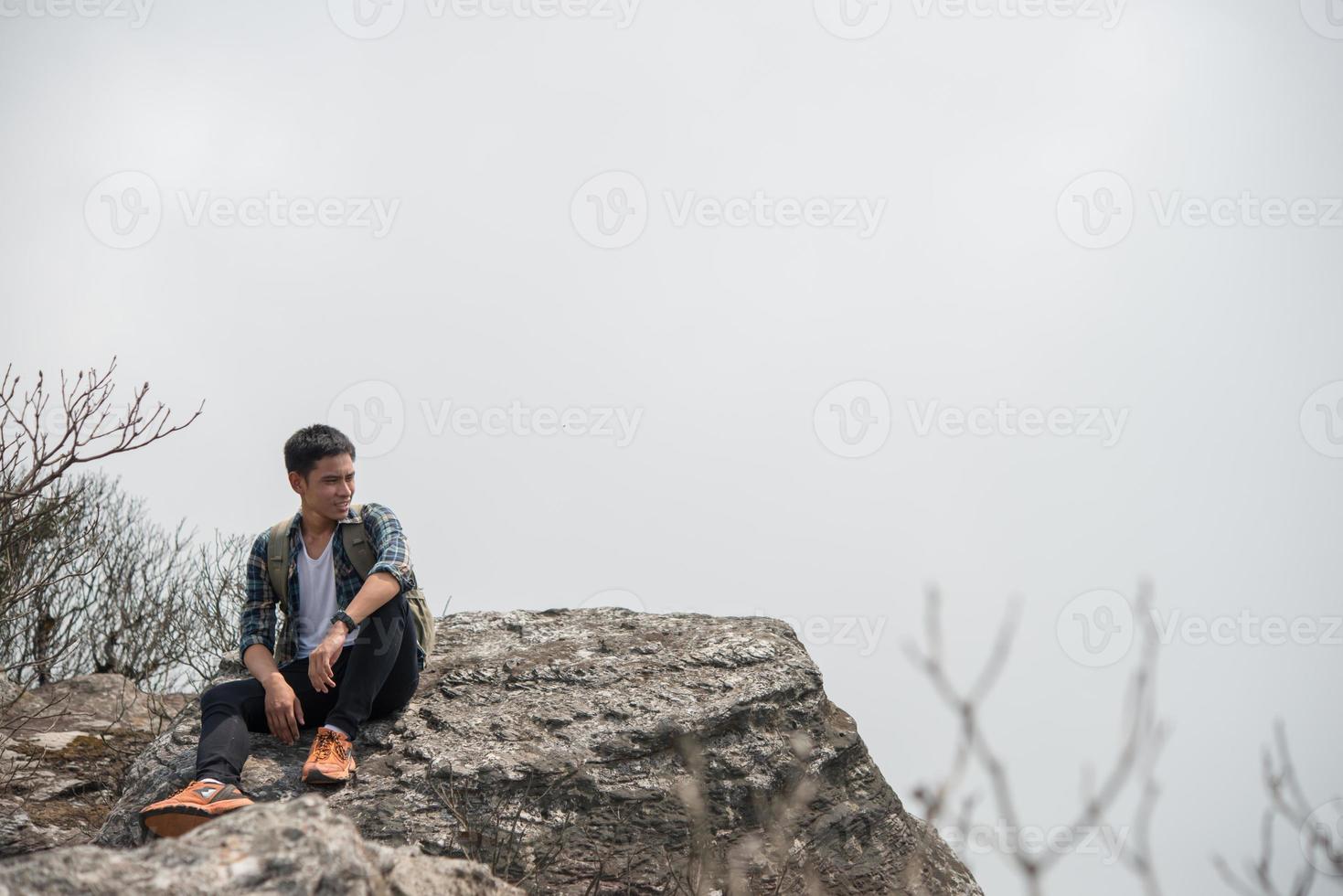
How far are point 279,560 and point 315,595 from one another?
0.22 metres

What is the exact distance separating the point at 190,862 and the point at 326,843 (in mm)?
258

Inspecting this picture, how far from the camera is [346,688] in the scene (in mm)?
4523

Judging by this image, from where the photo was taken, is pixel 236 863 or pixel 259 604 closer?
pixel 236 863

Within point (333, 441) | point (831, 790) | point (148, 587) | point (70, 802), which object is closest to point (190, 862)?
point (333, 441)

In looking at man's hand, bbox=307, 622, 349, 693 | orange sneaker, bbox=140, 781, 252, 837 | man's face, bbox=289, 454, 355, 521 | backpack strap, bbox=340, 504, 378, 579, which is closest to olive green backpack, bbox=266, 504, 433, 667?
backpack strap, bbox=340, 504, 378, 579

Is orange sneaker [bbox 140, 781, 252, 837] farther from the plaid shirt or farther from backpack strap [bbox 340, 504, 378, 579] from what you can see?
backpack strap [bbox 340, 504, 378, 579]

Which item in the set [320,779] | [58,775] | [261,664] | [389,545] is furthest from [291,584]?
[58,775]

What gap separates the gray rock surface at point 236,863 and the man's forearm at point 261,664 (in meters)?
2.22

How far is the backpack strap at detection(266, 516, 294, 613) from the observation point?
15.4ft

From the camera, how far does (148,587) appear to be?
15.8m

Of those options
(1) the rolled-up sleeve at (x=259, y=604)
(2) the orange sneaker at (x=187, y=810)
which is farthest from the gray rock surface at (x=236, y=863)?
(1) the rolled-up sleeve at (x=259, y=604)

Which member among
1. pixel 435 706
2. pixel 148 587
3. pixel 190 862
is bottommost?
pixel 148 587

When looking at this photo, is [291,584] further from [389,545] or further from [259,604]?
[389,545]

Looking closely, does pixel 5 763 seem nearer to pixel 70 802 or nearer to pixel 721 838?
pixel 70 802
